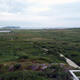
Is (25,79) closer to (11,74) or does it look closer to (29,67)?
(11,74)

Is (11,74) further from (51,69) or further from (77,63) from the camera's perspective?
(77,63)

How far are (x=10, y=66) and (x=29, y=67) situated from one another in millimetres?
2331

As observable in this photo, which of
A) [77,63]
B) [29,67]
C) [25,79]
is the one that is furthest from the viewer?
[77,63]

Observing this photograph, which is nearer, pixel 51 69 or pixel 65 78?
pixel 65 78

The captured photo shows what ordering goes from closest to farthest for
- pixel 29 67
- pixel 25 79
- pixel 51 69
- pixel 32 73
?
pixel 25 79 → pixel 32 73 → pixel 51 69 → pixel 29 67

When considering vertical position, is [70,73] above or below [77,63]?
above

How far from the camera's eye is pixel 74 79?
13.8 m

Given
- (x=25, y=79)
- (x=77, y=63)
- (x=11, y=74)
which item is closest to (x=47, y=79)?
(x=25, y=79)

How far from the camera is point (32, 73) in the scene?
1563cm

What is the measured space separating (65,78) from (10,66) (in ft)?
23.1

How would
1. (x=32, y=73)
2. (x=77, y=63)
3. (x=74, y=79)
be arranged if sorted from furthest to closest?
(x=77, y=63) < (x=32, y=73) < (x=74, y=79)

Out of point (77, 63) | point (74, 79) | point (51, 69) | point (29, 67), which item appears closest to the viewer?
point (74, 79)

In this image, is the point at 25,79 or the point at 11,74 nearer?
the point at 25,79

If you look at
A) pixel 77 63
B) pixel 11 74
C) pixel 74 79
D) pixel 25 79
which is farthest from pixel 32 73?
pixel 77 63
